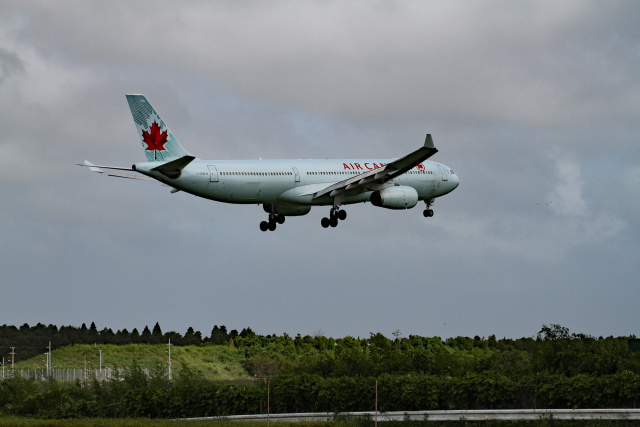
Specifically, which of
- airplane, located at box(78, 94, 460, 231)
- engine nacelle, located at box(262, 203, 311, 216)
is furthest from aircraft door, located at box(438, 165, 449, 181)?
engine nacelle, located at box(262, 203, 311, 216)

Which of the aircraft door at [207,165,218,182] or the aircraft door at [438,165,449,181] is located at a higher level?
the aircraft door at [438,165,449,181]

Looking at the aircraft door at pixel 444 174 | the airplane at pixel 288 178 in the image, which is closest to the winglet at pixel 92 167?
the airplane at pixel 288 178

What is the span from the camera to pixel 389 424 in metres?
44.3

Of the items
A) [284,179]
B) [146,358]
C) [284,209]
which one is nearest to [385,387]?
[284,179]

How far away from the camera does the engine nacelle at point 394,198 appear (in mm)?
67250

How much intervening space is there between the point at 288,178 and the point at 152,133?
9.04 m

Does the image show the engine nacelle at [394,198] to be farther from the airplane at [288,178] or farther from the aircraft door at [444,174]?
the aircraft door at [444,174]

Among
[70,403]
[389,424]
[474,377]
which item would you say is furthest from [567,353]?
[70,403]

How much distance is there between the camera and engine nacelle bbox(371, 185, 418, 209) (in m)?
67.2

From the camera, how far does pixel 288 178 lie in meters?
65.6

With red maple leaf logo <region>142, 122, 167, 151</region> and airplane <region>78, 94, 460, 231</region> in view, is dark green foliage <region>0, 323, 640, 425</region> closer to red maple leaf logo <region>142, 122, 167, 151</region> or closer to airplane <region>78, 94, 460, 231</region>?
airplane <region>78, 94, 460, 231</region>

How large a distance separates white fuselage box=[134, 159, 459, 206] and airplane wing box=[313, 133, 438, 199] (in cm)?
58

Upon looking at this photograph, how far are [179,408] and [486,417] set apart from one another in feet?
49.6

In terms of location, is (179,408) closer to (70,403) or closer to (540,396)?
(70,403)
